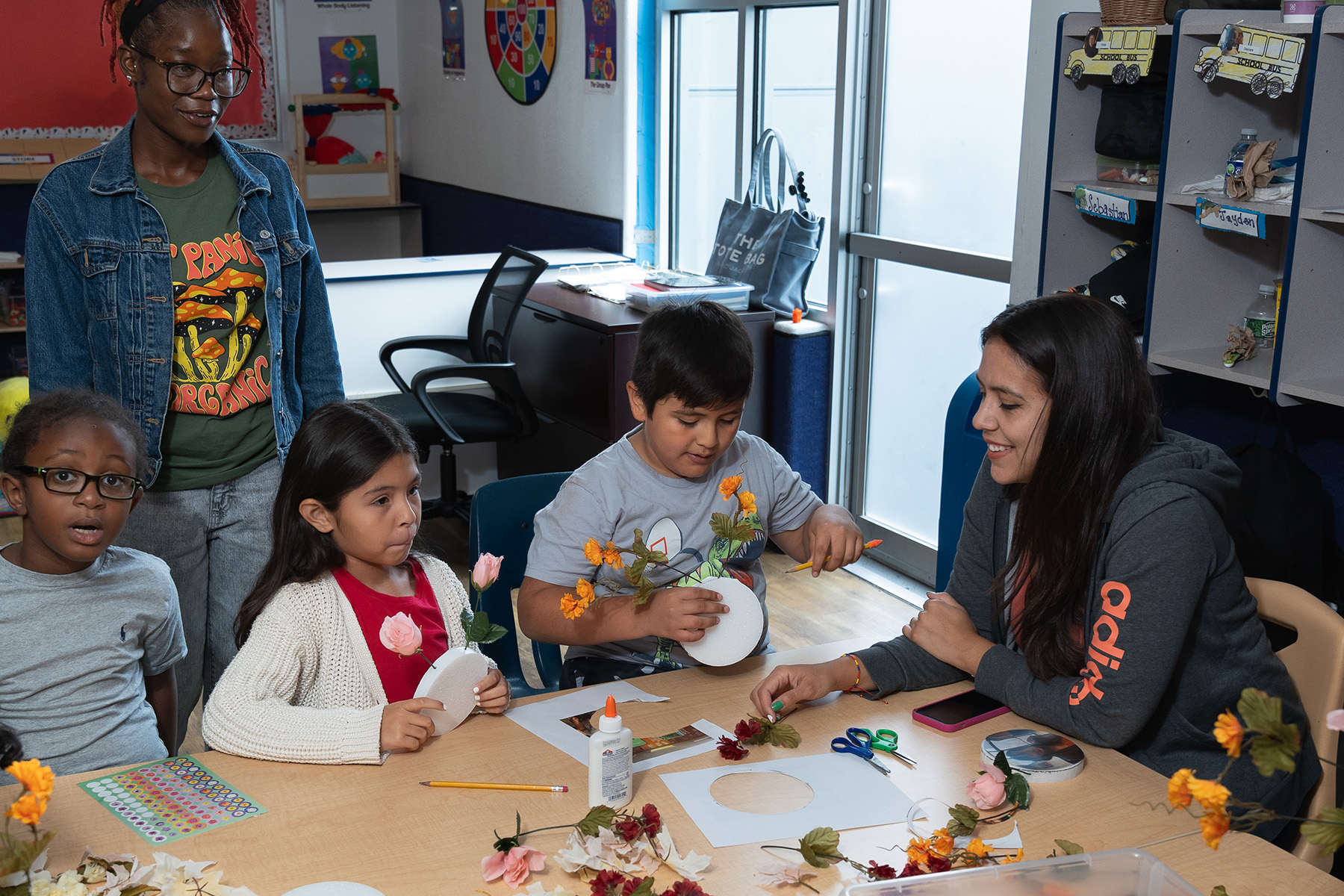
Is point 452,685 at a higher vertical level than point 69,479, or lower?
lower

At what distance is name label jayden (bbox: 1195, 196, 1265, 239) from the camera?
2.15m

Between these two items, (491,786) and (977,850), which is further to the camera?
(491,786)

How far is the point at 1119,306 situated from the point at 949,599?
1068 millimetres

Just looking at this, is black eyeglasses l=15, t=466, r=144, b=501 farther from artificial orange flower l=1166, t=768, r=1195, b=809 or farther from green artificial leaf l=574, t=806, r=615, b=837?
artificial orange flower l=1166, t=768, r=1195, b=809

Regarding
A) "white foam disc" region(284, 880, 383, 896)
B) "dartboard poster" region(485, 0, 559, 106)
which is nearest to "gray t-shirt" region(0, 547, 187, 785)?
"white foam disc" region(284, 880, 383, 896)

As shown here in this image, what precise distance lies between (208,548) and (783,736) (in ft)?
3.46

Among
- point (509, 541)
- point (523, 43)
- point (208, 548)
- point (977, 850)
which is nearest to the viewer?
point (977, 850)

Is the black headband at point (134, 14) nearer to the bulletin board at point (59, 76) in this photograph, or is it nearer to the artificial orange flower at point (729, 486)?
the artificial orange flower at point (729, 486)

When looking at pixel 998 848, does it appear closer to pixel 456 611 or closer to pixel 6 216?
pixel 456 611

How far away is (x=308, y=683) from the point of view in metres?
1.60

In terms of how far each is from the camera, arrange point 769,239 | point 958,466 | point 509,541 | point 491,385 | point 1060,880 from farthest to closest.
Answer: point 769,239 < point 491,385 < point 958,466 < point 509,541 < point 1060,880

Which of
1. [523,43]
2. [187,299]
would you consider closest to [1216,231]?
[187,299]

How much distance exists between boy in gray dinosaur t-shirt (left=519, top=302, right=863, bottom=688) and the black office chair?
6.15ft

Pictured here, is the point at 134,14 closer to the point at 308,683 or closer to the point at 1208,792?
the point at 308,683
